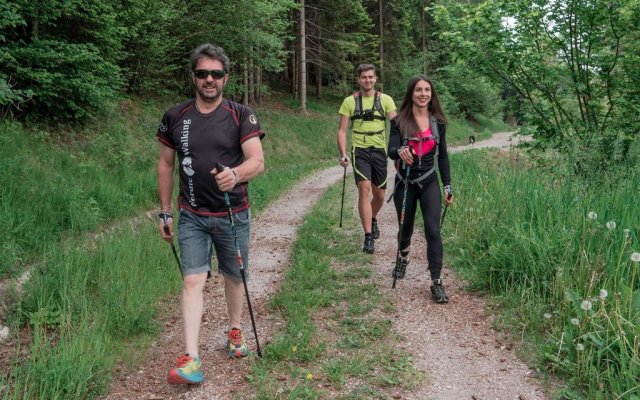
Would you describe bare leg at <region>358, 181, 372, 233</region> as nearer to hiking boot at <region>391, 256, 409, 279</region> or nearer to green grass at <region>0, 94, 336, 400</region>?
hiking boot at <region>391, 256, 409, 279</region>

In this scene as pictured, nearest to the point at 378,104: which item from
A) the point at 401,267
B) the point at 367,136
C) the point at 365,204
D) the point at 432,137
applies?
the point at 367,136

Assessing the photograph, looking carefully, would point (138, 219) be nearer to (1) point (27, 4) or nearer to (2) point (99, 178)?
(2) point (99, 178)

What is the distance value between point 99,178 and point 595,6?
846 centimetres

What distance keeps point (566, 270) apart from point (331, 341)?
6.83ft

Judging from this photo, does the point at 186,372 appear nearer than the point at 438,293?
Yes

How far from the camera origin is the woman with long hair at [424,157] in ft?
16.8

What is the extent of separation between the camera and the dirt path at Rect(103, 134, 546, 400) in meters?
3.45

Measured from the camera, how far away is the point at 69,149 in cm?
948

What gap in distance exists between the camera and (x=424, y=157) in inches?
205

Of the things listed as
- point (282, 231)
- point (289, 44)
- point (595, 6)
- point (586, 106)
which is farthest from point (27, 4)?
point (289, 44)

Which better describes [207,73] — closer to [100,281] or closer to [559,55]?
[100,281]

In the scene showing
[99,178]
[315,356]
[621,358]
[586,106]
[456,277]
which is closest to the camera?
[621,358]

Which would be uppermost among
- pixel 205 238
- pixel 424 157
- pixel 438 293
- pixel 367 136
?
pixel 367 136

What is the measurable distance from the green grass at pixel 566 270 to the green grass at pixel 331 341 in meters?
1.11
